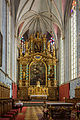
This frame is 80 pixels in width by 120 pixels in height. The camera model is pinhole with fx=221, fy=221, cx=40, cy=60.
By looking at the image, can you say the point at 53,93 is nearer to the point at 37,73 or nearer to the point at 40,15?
the point at 37,73

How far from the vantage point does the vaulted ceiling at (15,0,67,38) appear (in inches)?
1015

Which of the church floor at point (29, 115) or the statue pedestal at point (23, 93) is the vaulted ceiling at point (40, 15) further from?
the church floor at point (29, 115)

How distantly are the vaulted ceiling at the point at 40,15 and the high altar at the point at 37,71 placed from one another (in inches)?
68.4

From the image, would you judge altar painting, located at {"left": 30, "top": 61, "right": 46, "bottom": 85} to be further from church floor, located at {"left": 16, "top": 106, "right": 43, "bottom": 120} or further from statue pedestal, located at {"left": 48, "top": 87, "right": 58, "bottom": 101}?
church floor, located at {"left": 16, "top": 106, "right": 43, "bottom": 120}

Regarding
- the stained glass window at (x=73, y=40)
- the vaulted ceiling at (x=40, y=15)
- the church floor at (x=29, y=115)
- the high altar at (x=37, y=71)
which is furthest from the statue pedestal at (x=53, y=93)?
the church floor at (x=29, y=115)

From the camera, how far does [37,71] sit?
31531 millimetres

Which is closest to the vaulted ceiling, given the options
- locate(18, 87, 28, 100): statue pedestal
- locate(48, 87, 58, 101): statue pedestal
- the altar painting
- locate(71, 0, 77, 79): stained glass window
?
locate(71, 0, 77, 79): stained glass window

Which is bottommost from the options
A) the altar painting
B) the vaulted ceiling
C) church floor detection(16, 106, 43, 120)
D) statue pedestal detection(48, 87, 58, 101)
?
church floor detection(16, 106, 43, 120)

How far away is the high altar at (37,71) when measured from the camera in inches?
1199

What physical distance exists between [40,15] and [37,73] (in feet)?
26.8

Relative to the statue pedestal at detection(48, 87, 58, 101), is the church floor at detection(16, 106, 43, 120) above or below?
below

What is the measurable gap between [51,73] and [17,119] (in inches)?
812

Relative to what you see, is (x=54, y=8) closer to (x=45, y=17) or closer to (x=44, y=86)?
(x=45, y=17)

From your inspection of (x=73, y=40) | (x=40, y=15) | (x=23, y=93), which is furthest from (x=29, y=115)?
(x=40, y=15)
